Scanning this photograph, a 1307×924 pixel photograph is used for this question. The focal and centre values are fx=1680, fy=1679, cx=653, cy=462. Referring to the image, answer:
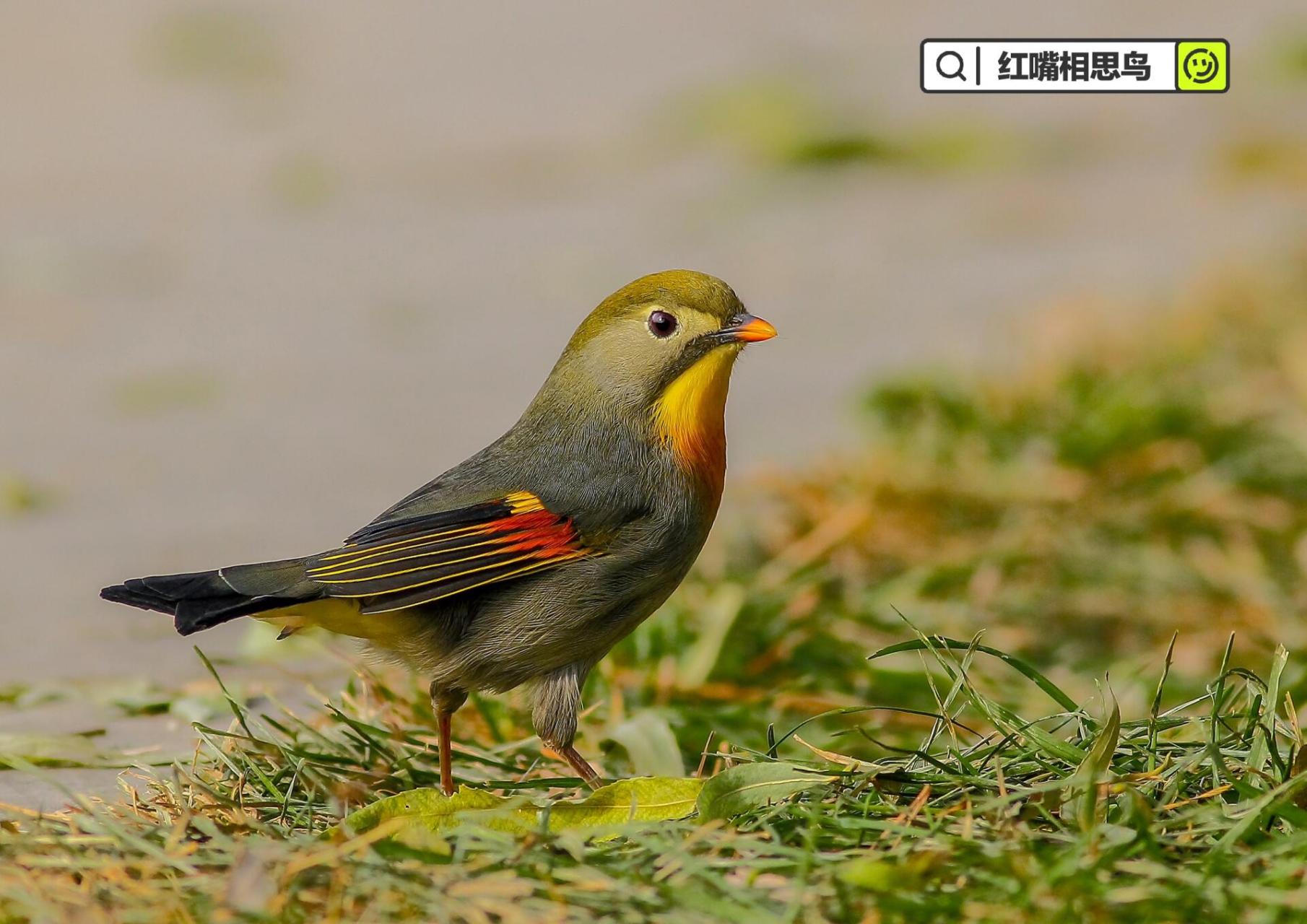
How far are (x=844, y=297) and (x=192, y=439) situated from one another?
12.3ft

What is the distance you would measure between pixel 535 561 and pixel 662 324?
2.39ft

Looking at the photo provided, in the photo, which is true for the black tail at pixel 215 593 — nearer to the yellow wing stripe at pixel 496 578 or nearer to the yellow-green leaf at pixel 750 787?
the yellow wing stripe at pixel 496 578

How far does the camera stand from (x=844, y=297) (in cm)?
930

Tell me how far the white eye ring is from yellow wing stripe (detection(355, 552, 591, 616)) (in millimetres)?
630

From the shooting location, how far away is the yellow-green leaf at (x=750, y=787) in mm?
2928

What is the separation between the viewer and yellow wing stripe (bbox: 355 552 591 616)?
11.2 feet

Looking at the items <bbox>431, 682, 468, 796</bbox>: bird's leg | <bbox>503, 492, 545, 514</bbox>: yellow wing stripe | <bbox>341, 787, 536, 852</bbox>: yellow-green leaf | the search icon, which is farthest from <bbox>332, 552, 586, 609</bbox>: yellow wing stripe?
the search icon

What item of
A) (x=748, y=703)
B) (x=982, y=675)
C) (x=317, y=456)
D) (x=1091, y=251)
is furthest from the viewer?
(x=1091, y=251)

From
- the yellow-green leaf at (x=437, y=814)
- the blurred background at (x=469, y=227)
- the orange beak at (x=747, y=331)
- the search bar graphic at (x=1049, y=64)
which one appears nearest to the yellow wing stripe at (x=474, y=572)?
the yellow-green leaf at (x=437, y=814)

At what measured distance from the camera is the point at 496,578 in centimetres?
346

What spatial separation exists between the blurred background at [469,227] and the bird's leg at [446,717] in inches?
47.8

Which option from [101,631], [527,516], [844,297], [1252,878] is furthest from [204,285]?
[1252,878]

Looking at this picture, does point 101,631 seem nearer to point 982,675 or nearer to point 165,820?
point 165,820

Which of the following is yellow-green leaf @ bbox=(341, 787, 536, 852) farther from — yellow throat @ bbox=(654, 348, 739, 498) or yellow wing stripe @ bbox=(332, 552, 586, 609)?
yellow throat @ bbox=(654, 348, 739, 498)
